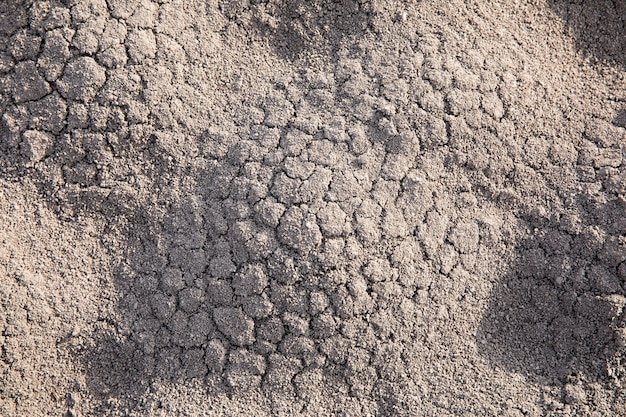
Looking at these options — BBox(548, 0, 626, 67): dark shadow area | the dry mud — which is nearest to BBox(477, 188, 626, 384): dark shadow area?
the dry mud

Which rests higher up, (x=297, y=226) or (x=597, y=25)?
(x=597, y=25)

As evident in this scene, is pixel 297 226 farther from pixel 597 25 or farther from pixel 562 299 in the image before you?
pixel 597 25

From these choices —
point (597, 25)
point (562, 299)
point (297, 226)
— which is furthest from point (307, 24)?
point (562, 299)

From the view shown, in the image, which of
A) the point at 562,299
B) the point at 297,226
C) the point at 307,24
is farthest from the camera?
the point at 307,24

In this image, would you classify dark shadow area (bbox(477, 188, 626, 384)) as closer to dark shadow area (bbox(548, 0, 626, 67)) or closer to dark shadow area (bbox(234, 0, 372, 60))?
dark shadow area (bbox(548, 0, 626, 67))

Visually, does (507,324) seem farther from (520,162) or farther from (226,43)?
(226,43)

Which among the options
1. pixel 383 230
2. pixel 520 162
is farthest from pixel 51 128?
pixel 520 162

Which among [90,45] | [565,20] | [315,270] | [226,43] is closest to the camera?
[315,270]
